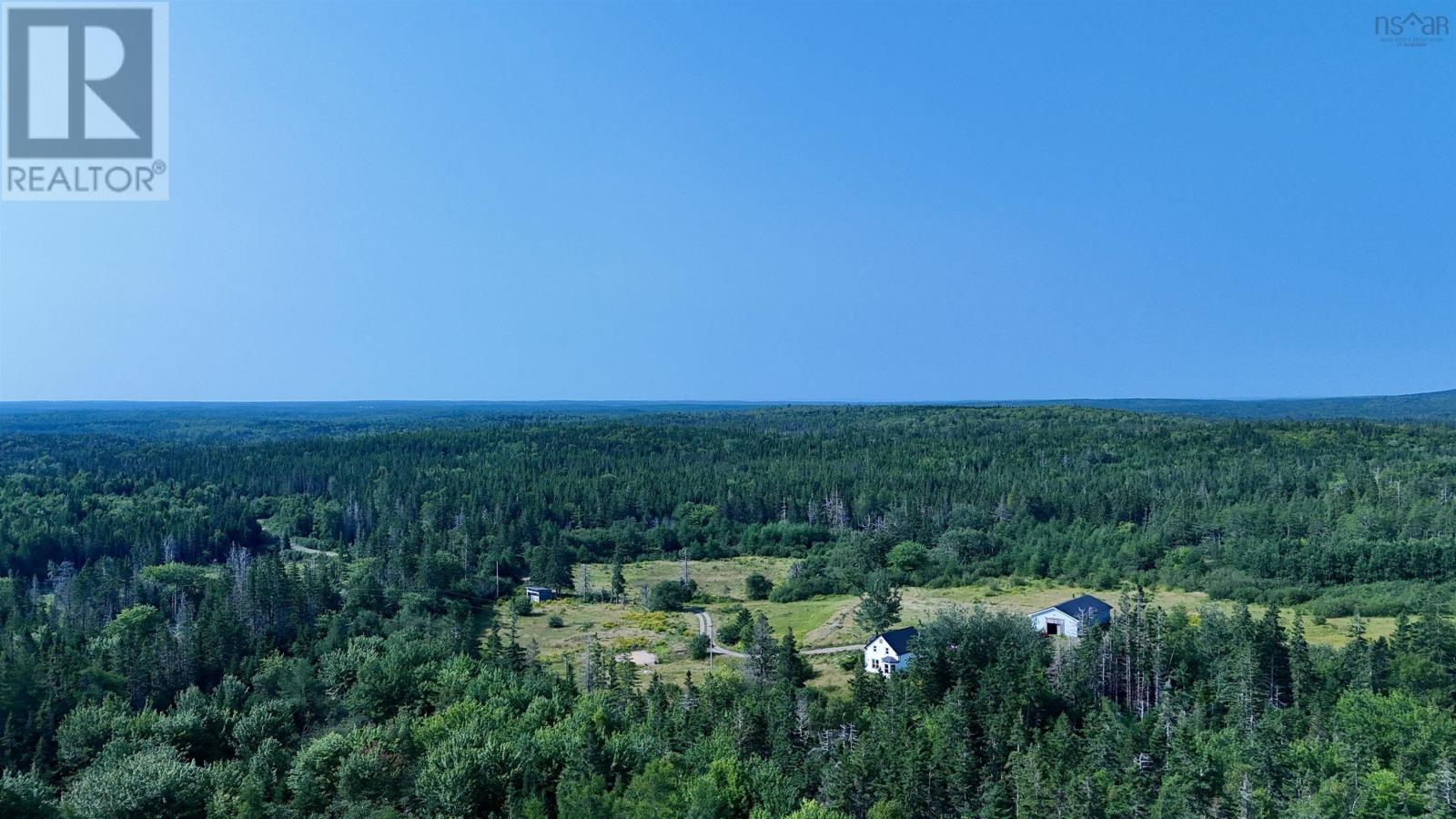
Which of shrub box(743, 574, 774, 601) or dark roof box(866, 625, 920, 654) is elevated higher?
dark roof box(866, 625, 920, 654)

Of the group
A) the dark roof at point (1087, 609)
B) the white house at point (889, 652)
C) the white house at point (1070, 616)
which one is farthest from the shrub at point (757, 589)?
the dark roof at point (1087, 609)

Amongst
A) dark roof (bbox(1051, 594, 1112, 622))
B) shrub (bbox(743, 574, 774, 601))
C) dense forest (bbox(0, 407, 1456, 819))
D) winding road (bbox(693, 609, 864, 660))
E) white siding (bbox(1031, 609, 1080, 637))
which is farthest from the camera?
shrub (bbox(743, 574, 774, 601))

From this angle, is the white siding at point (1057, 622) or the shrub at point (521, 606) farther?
the shrub at point (521, 606)

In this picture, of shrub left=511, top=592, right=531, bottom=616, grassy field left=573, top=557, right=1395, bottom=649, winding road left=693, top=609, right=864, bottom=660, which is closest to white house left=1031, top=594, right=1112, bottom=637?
grassy field left=573, top=557, right=1395, bottom=649

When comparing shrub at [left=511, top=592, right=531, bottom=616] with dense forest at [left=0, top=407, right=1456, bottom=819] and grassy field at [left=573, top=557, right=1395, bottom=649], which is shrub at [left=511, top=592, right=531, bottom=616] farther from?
grassy field at [left=573, top=557, right=1395, bottom=649]

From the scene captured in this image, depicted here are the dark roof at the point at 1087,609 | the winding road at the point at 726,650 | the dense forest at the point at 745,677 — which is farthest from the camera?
the winding road at the point at 726,650

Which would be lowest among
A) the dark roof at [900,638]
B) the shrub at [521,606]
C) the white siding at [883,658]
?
the shrub at [521,606]

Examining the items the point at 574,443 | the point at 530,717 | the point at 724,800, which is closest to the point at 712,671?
the point at 530,717

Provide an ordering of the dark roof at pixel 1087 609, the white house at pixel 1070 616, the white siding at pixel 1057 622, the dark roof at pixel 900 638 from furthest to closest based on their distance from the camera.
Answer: the white siding at pixel 1057 622 < the dark roof at pixel 1087 609 < the white house at pixel 1070 616 < the dark roof at pixel 900 638

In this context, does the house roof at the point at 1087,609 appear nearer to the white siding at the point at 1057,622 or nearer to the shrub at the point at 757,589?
the white siding at the point at 1057,622
